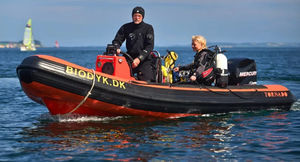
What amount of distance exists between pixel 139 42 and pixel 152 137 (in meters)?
2.18

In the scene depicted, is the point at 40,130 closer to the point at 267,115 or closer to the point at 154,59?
the point at 154,59

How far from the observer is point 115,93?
25.3 feet

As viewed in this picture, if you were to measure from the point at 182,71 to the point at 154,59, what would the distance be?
959 millimetres

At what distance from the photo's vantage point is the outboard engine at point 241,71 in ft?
31.4

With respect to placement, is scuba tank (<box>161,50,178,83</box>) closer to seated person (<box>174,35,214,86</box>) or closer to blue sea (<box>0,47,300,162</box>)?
seated person (<box>174,35,214,86</box>)

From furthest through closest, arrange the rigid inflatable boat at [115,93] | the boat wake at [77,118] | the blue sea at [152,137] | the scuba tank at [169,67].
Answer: the scuba tank at [169,67]
the boat wake at [77,118]
the rigid inflatable boat at [115,93]
the blue sea at [152,137]

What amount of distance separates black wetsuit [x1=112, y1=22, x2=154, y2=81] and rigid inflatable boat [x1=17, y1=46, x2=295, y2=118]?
348mm

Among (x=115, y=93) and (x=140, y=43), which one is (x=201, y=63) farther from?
(x=115, y=93)

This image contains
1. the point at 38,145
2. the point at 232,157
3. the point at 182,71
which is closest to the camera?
the point at 232,157

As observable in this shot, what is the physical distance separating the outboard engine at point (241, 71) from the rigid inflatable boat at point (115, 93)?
0.31 metres

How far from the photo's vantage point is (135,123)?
26.3 ft

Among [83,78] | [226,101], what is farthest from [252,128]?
[83,78]

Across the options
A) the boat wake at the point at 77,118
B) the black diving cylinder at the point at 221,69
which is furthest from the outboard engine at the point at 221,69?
the boat wake at the point at 77,118

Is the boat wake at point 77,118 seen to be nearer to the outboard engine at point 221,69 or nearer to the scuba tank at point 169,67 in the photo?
the scuba tank at point 169,67
